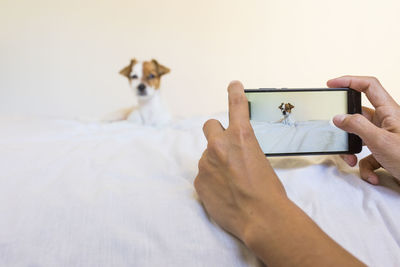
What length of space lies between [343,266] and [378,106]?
34 cm

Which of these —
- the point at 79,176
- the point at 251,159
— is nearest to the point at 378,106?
the point at 251,159

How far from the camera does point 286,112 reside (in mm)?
515

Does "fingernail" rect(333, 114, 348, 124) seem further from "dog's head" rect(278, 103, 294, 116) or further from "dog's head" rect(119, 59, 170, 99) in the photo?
"dog's head" rect(119, 59, 170, 99)

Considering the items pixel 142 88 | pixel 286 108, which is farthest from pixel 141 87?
pixel 286 108

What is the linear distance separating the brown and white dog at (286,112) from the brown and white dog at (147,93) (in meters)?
0.71

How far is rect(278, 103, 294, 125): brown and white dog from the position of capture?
0.51m

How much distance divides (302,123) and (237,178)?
8.4 inches

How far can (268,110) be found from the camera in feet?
1.65

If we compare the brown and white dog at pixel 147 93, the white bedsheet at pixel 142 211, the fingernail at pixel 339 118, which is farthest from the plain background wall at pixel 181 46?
the fingernail at pixel 339 118

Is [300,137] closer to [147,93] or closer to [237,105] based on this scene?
[237,105]

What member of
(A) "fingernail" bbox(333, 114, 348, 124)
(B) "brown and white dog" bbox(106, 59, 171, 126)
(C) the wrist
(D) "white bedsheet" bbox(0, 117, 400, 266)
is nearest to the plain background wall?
(B) "brown and white dog" bbox(106, 59, 171, 126)

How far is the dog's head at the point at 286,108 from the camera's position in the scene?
51 cm

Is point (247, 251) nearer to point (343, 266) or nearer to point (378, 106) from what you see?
point (343, 266)

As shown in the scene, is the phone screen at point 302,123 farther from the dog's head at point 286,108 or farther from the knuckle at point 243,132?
the knuckle at point 243,132
